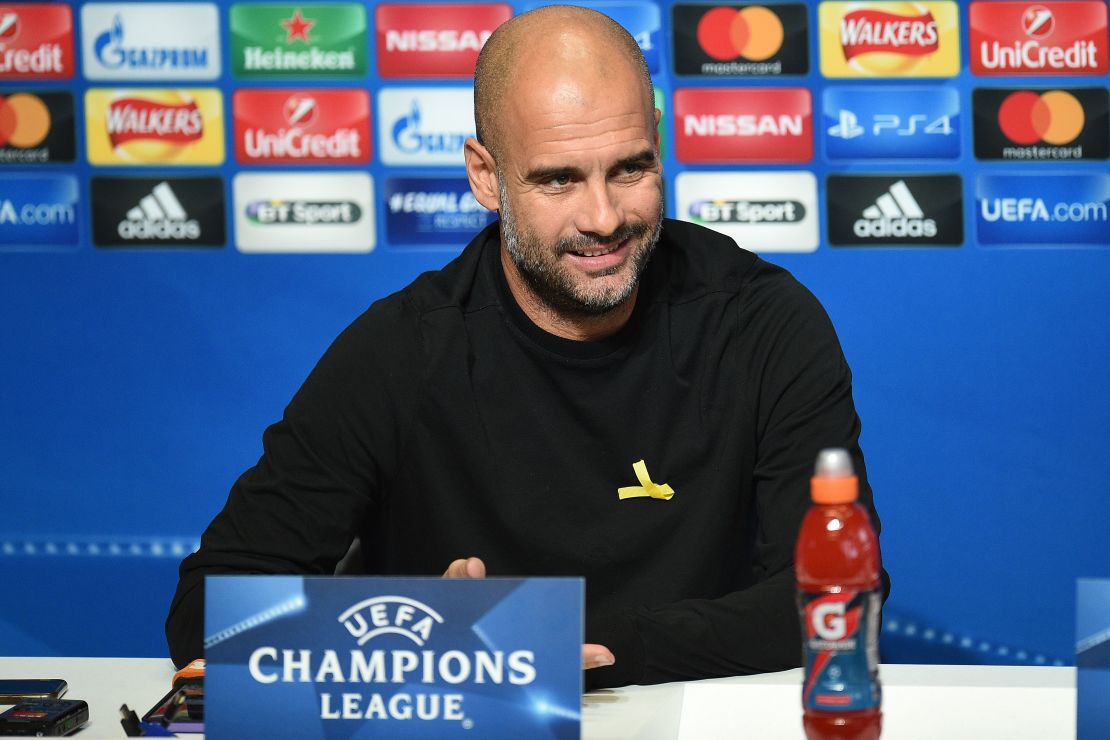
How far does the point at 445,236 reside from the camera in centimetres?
257

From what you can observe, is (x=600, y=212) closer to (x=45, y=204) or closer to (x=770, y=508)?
(x=770, y=508)

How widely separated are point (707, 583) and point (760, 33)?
130 cm

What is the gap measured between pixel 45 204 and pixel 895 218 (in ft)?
5.36

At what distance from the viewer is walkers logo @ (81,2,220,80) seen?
259cm

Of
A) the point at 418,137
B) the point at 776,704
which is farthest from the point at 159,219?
the point at 776,704

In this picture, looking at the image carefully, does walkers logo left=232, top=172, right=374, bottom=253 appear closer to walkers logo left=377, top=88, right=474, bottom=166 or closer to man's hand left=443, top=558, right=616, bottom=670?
→ walkers logo left=377, top=88, right=474, bottom=166

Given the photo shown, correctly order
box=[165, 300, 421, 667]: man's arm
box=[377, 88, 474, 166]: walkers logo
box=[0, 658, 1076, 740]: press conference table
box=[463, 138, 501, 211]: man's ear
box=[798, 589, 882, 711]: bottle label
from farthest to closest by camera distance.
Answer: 1. box=[377, 88, 474, 166]: walkers logo
2. box=[463, 138, 501, 211]: man's ear
3. box=[165, 300, 421, 667]: man's arm
4. box=[0, 658, 1076, 740]: press conference table
5. box=[798, 589, 882, 711]: bottle label

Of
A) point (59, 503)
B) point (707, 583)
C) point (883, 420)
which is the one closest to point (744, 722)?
point (707, 583)

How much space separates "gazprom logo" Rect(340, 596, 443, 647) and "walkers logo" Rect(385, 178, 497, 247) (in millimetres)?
1688

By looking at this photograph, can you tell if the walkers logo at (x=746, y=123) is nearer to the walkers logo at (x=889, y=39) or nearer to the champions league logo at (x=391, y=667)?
the walkers logo at (x=889, y=39)

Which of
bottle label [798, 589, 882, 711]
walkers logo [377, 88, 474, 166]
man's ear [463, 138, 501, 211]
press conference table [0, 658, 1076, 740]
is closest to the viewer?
bottle label [798, 589, 882, 711]

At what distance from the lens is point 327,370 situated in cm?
155

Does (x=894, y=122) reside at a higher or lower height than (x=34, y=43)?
lower

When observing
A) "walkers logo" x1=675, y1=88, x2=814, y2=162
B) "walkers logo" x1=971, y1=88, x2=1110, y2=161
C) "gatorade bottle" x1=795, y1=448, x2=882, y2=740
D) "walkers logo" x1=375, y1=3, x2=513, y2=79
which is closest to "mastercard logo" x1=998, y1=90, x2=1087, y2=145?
"walkers logo" x1=971, y1=88, x2=1110, y2=161
